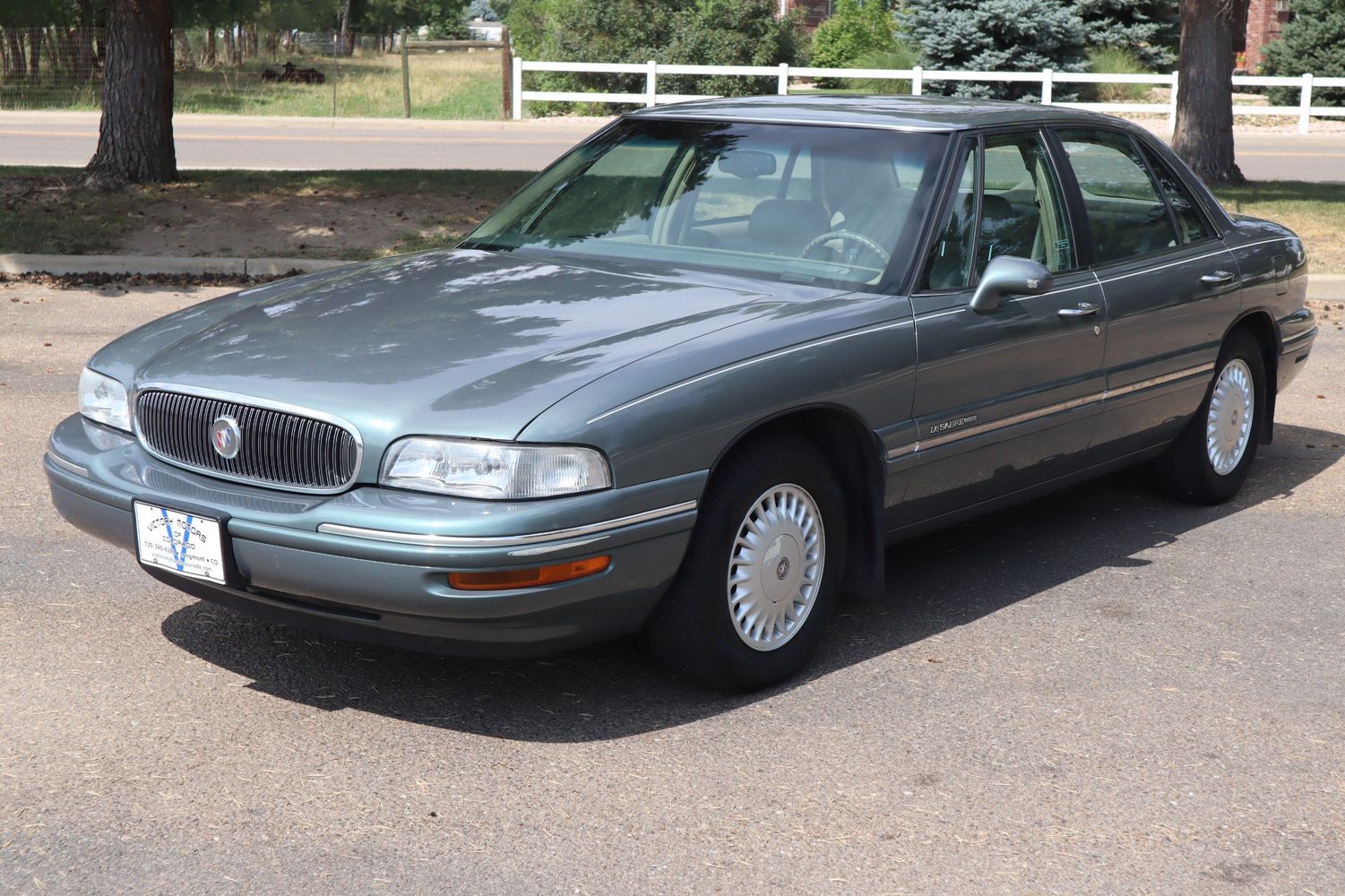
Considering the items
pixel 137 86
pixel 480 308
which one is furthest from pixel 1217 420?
pixel 137 86

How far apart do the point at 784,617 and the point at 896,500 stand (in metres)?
0.59

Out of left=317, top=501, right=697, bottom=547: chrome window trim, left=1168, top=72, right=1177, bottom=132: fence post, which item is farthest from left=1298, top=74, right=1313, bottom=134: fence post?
left=317, top=501, right=697, bottom=547: chrome window trim

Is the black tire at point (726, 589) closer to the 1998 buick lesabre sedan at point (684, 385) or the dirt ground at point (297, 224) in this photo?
the 1998 buick lesabre sedan at point (684, 385)

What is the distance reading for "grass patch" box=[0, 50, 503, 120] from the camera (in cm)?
3152

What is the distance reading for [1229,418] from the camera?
656 cm

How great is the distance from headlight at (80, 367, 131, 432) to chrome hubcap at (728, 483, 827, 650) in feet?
6.00

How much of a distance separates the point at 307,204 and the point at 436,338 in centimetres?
1093

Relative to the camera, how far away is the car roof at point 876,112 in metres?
5.26

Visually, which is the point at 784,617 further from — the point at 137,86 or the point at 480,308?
the point at 137,86

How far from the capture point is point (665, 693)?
14.6 feet

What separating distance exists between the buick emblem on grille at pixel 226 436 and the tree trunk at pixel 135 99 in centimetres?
1165

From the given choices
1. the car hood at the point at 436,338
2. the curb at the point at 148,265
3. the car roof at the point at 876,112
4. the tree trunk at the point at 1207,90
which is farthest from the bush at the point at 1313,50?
the car hood at the point at 436,338

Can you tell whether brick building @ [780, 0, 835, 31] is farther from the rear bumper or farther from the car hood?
the car hood

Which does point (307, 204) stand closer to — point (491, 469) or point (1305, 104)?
point (491, 469)
